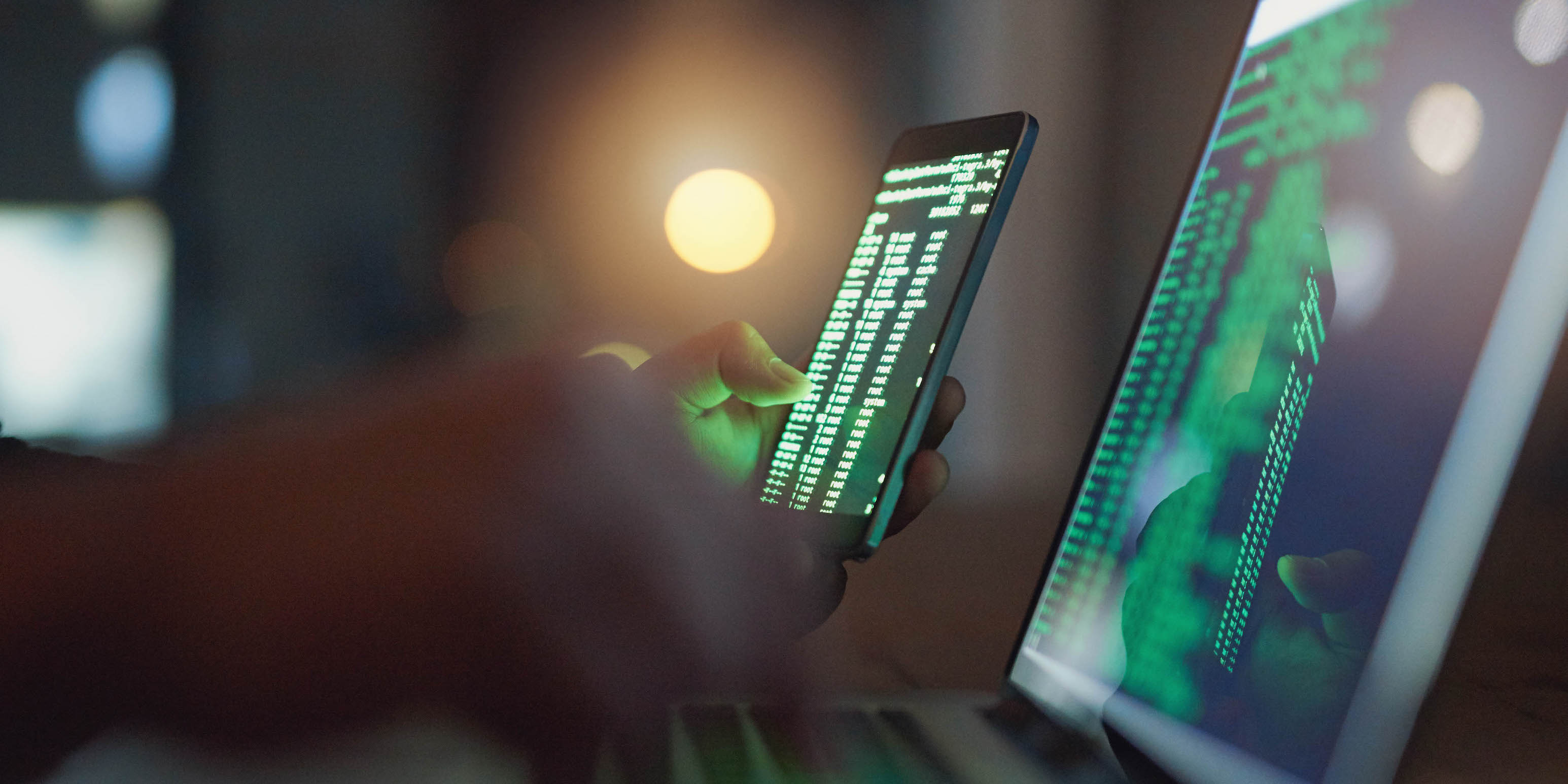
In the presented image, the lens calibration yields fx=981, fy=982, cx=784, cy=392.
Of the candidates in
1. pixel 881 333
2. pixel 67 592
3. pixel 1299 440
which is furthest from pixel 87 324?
pixel 1299 440

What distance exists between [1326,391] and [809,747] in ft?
0.90

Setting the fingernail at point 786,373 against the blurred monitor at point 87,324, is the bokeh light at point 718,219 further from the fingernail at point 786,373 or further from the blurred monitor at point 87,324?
the fingernail at point 786,373

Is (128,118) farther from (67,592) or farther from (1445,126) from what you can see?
(1445,126)

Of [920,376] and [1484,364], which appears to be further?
[920,376]

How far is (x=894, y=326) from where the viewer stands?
646 mm

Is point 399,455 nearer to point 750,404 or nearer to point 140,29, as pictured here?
point 750,404

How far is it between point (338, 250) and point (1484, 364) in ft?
7.44

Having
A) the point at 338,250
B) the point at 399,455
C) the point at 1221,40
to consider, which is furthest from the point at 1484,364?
the point at 338,250

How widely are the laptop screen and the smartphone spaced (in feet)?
0.38

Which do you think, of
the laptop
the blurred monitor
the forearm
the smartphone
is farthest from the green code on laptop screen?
the blurred monitor

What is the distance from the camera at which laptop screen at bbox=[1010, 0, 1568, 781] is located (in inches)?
10.3

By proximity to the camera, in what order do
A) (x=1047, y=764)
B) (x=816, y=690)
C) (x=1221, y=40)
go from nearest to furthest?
(x=1047, y=764) → (x=816, y=690) → (x=1221, y=40)

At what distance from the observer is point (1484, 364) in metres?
0.26

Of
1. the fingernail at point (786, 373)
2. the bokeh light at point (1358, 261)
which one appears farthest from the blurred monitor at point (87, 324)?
the bokeh light at point (1358, 261)
